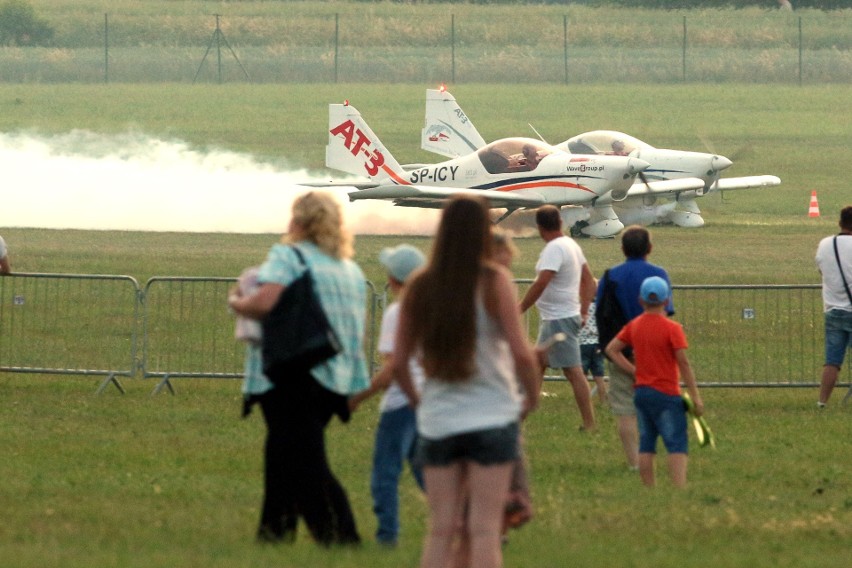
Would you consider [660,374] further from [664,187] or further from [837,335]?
[664,187]

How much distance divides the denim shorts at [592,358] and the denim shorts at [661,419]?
314 centimetres

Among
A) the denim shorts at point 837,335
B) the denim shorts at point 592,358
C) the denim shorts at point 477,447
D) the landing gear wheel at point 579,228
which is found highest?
the landing gear wheel at point 579,228

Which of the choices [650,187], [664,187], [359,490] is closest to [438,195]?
A: [650,187]

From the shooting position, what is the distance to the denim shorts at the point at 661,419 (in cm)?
859

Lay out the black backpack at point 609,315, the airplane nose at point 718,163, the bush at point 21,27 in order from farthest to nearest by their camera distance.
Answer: the bush at point 21,27 → the airplane nose at point 718,163 → the black backpack at point 609,315

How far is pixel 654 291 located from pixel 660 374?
417mm

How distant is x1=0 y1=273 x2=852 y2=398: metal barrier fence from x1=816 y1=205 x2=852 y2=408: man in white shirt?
0.67m

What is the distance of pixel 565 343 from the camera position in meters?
10.7

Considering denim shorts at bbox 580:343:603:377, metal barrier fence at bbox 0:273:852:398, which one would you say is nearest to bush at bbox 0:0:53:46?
metal barrier fence at bbox 0:273:852:398

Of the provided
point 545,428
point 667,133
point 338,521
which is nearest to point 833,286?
point 545,428

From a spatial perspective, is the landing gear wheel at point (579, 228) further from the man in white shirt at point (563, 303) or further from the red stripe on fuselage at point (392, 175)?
the man in white shirt at point (563, 303)


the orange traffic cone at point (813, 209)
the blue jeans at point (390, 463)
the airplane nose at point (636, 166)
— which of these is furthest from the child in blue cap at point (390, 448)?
the orange traffic cone at point (813, 209)

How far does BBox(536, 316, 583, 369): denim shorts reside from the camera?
35.0 ft

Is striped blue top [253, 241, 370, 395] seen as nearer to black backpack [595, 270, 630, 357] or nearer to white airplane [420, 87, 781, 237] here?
black backpack [595, 270, 630, 357]
